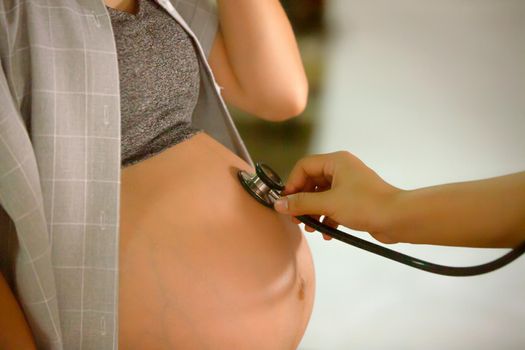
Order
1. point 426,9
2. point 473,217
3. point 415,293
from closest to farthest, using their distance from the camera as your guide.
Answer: point 473,217 < point 415,293 < point 426,9

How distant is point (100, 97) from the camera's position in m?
0.64

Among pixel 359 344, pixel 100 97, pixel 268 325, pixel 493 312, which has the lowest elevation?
pixel 359 344

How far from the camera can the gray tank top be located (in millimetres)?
713

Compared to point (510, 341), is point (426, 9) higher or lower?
higher

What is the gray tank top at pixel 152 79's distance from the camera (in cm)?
71

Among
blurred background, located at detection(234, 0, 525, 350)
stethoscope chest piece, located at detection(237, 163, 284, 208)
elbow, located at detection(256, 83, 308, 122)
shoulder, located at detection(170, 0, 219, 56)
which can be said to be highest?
shoulder, located at detection(170, 0, 219, 56)

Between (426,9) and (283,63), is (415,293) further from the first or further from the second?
(426,9)

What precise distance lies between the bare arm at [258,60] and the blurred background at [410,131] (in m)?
0.50

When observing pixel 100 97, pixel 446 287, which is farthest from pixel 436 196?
pixel 446 287

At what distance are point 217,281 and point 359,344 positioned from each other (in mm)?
630

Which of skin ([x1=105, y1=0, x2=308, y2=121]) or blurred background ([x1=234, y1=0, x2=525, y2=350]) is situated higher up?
skin ([x1=105, y1=0, x2=308, y2=121])

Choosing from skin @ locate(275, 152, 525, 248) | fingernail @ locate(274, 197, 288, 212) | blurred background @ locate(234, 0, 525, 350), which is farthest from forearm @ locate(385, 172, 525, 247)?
blurred background @ locate(234, 0, 525, 350)

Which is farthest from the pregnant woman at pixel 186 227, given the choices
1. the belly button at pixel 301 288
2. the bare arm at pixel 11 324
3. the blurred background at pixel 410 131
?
the blurred background at pixel 410 131

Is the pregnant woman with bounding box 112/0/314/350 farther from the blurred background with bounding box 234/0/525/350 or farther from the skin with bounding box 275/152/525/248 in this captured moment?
the blurred background with bounding box 234/0/525/350
